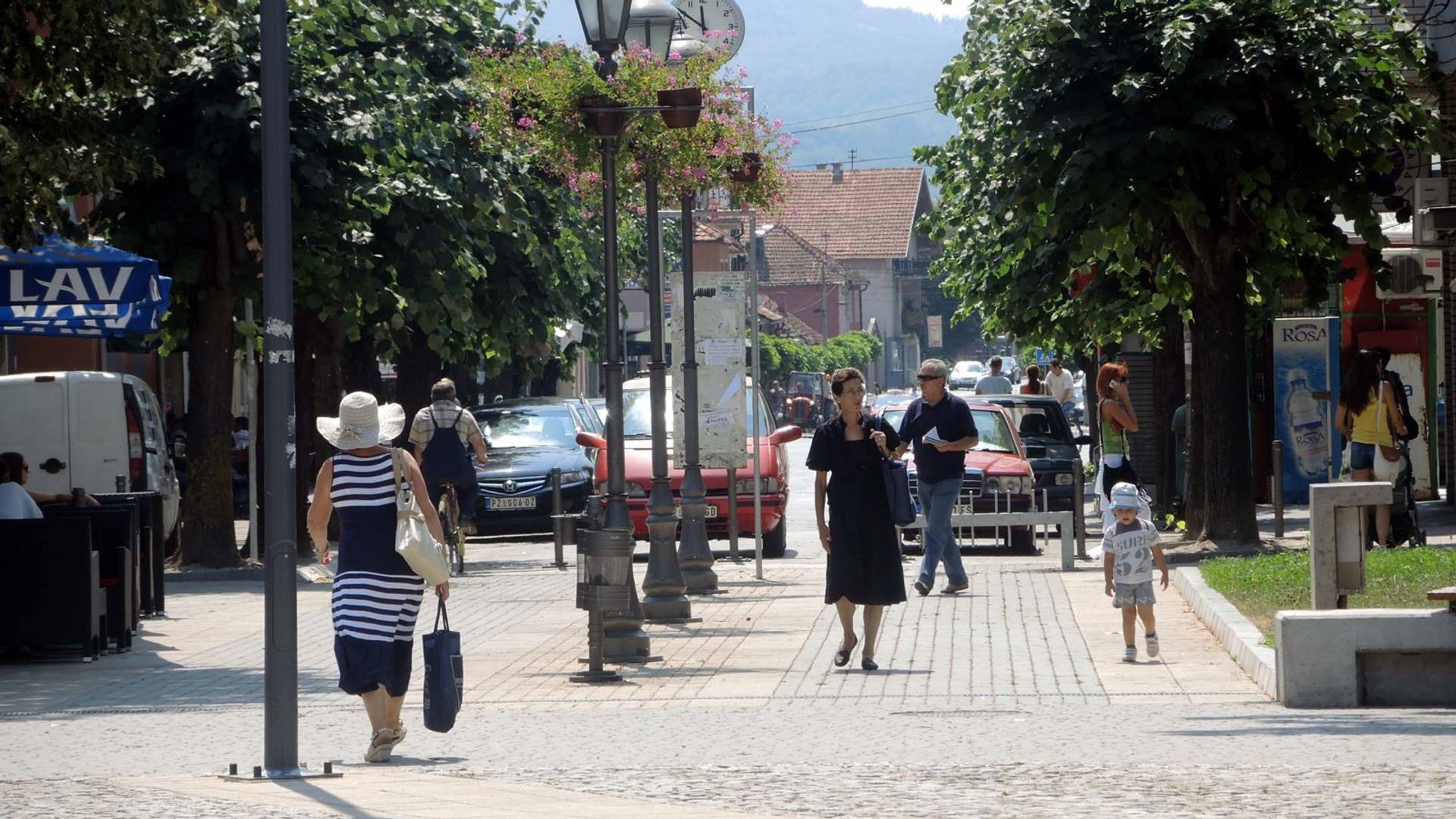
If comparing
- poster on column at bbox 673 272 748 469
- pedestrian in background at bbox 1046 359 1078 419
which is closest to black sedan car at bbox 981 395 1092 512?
poster on column at bbox 673 272 748 469

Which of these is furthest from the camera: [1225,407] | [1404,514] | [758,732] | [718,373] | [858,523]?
[1225,407]

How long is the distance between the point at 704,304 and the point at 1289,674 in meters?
8.97

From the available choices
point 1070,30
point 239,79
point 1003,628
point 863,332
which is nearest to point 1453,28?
point 1070,30

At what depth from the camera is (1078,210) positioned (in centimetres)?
1827

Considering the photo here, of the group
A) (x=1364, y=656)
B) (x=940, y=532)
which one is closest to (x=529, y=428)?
(x=940, y=532)

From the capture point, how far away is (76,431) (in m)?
23.1

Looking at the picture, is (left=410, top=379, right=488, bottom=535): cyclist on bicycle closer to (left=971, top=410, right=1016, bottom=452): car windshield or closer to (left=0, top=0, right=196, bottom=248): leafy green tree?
(left=0, top=0, right=196, bottom=248): leafy green tree

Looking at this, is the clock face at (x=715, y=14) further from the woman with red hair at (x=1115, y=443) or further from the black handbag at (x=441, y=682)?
the black handbag at (x=441, y=682)

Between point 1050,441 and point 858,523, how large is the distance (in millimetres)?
13512

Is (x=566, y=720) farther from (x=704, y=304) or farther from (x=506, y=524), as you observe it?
(x=506, y=524)

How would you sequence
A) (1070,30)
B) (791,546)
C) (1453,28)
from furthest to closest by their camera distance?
(791,546)
(1453,28)
(1070,30)

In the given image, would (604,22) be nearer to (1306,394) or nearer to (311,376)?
(311,376)

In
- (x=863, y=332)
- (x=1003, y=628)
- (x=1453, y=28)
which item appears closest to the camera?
(x=1003, y=628)

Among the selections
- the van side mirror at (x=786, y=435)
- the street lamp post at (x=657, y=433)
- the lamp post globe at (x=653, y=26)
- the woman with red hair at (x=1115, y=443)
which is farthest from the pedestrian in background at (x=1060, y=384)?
the lamp post globe at (x=653, y=26)
